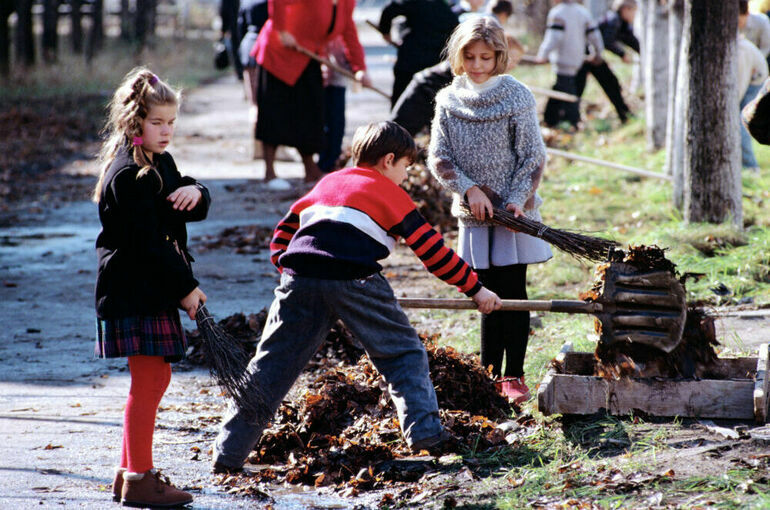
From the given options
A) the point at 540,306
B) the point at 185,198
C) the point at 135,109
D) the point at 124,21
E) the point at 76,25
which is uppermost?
the point at 124,21

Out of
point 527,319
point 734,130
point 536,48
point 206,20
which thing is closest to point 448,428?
point 527,319

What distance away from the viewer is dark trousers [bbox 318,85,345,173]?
1083cm

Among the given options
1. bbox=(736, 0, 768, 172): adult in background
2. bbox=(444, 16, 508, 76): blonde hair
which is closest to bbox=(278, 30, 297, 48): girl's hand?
bbox=(736, 0, 768, 172): adult in background

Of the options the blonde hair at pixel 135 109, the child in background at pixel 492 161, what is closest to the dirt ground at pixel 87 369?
the child in background at pixel 492 161

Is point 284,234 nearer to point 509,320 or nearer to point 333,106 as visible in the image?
point 509,320

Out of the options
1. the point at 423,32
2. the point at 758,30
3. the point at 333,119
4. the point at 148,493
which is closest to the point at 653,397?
the point at 148,493

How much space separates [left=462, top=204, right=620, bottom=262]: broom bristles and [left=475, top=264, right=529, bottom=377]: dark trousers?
0.95ft

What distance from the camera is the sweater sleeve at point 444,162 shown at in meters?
4.80

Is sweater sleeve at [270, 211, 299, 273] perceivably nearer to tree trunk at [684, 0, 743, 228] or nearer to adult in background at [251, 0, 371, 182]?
tree trunk at [684, 0, 743, 228]

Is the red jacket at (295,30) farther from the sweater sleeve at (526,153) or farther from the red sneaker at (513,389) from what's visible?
the red sneaker at (513,389)

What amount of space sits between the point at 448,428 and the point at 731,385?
3.97 ft

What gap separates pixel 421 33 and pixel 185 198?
6.10 metres

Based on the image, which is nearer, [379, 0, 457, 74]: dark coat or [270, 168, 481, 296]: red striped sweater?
[270, 168, 481, 296]: red striped sweater

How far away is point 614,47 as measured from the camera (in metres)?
15.9
